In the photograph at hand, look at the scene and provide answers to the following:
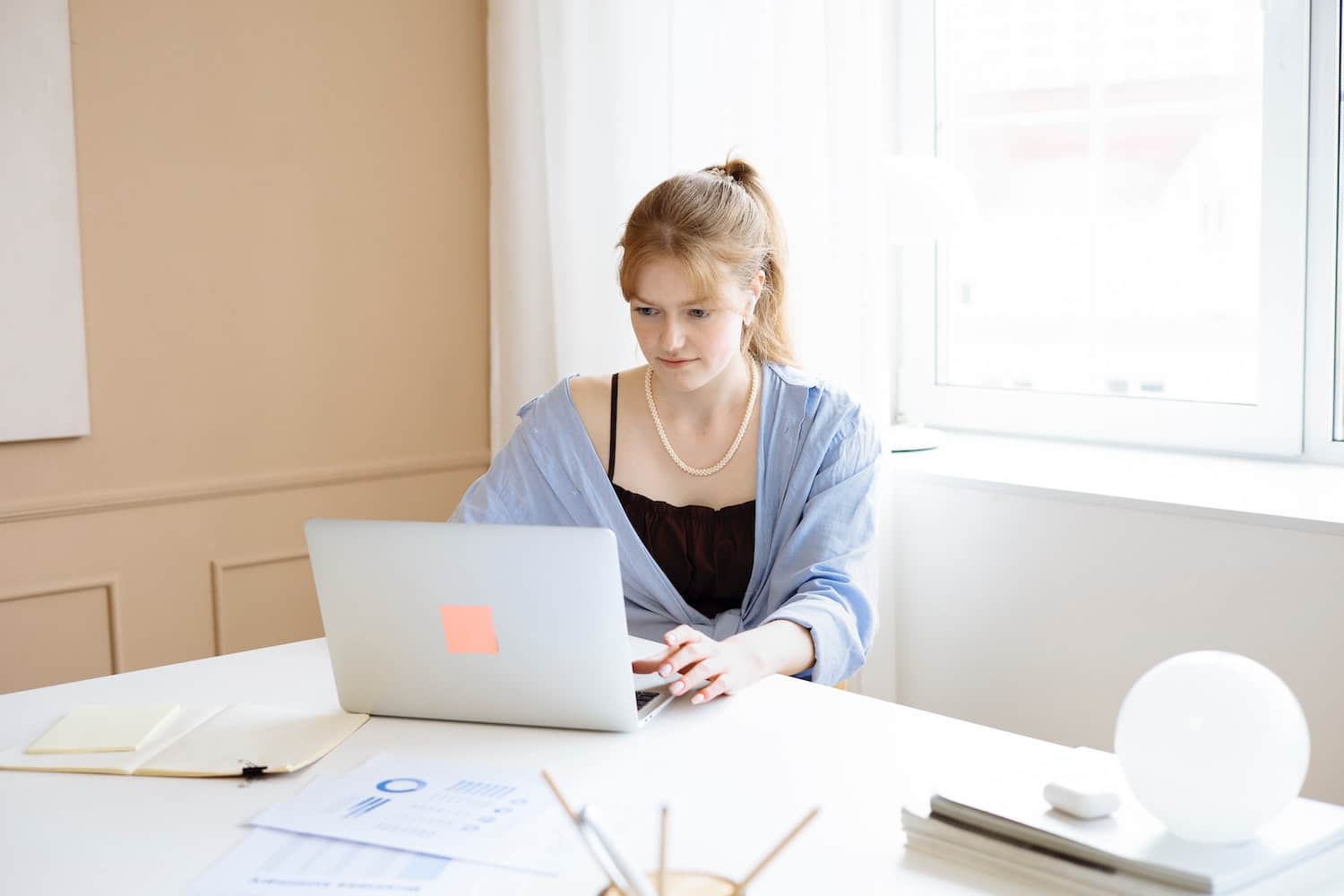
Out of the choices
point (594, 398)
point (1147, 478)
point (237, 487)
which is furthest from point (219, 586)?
point (1147, 478)

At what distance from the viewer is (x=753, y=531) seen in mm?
1923

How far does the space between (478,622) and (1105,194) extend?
67.0 inches

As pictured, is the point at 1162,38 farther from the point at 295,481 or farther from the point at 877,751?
the point at 295,481

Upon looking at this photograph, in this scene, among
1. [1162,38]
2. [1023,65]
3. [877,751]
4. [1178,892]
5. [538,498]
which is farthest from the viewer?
[1023,65]

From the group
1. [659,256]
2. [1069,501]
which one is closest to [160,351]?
[659,256]

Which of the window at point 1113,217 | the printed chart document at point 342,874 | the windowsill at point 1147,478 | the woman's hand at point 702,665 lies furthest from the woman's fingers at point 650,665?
the window at point 1113,217

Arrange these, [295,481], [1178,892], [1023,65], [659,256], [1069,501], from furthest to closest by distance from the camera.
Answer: [295,481]
[1023,65]
[1069,501]
[659,256]
[1178,892]

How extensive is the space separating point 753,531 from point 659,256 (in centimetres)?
44

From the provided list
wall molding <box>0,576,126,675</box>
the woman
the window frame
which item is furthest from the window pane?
wall molding <box>0,576,126,675</box>

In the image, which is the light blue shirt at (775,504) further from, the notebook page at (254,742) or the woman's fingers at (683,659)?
the notebook page at (254,742)

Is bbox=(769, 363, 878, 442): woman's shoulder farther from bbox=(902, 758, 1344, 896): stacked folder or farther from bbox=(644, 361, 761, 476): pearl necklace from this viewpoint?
bbox=(902, 758, 1344, 896): stacked folder

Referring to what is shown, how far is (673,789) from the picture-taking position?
119 centimetres

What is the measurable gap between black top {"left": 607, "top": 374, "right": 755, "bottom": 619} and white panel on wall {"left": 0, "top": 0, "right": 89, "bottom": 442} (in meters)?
1.27

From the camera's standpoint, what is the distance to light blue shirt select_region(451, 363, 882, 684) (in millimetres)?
1774
